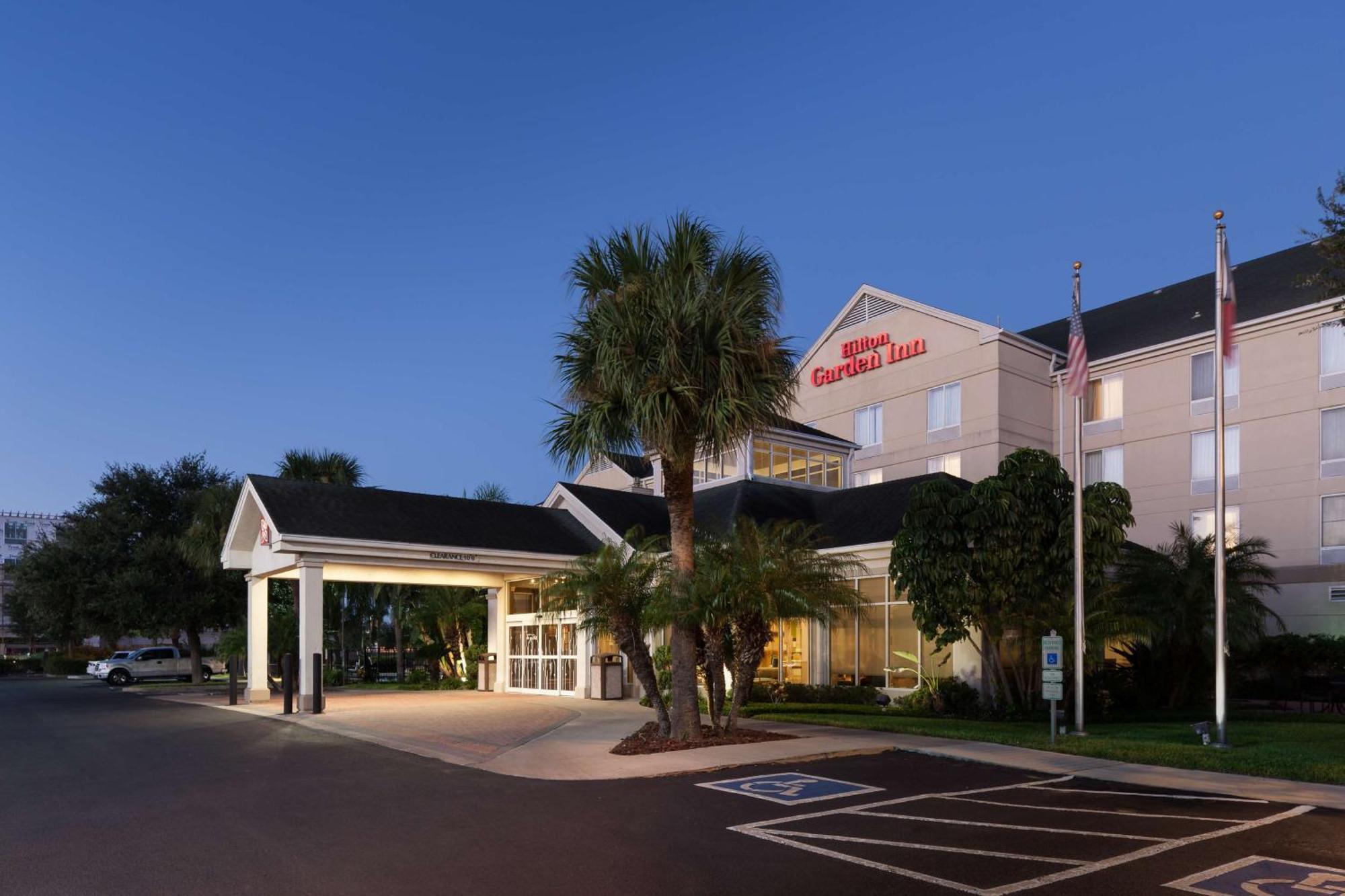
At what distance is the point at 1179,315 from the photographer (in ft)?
134

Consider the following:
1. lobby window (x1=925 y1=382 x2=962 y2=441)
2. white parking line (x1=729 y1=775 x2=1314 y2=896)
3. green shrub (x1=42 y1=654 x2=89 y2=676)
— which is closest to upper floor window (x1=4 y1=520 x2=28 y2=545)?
green shrub (x1=42 y1=654 x2=89 y2=676)

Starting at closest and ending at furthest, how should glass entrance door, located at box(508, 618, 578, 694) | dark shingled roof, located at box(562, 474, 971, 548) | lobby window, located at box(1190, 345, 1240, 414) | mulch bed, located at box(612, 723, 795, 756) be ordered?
mulch bed, located at box(612, 723, 795, 756), dark shingled roof, located at box(562, 474, 971, 548), glass entrance door, located at box(508, 618, 578, 694), lobby window, located at box(1190, 345, 1240, 414)

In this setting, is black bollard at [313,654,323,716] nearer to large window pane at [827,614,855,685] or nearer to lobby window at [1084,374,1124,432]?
large window pane at [827,614,855,685]

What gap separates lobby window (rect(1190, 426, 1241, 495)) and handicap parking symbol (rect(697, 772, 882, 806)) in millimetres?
29613

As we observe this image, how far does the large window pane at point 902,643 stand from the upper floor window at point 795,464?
35.0 ft

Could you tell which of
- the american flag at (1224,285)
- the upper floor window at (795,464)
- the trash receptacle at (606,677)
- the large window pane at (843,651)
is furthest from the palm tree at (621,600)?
the upper floor window at (795,464)

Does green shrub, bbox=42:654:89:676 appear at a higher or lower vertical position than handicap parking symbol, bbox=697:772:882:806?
lower

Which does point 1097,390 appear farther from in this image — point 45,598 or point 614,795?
point 45,598

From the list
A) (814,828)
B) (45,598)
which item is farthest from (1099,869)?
(45,598)

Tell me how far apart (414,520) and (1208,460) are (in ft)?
94.7

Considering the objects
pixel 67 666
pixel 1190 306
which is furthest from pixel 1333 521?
pixel 67 666

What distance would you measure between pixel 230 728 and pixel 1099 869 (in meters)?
17.7

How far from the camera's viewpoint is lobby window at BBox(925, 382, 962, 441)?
43.1m

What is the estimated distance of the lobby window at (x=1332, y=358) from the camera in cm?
3388
